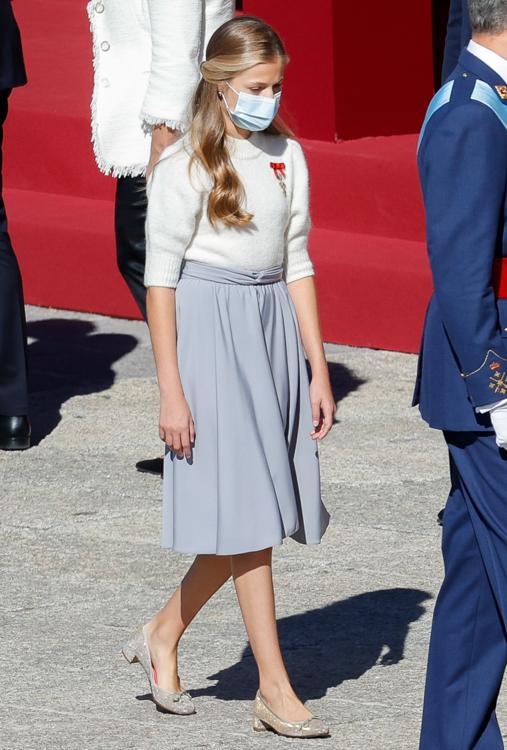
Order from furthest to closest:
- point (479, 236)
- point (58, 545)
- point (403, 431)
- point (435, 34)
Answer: point (435, 34), point (403, 431), point (58, 545), point (479, 236)

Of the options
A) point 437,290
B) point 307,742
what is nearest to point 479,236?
point 437,290

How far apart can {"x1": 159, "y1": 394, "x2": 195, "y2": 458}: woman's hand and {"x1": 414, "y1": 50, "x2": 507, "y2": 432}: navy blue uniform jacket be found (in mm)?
759

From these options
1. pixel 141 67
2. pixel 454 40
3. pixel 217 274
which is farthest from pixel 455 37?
pixel 217 274

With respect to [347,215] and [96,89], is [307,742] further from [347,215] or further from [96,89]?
[347,215]

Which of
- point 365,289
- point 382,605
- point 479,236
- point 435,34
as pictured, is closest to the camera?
point 479,236

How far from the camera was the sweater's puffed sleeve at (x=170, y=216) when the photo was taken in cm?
395

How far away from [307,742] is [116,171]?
2461mm

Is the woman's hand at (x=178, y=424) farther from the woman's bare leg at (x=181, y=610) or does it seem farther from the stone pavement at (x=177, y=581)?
the stone pavement at (x=177, y=581)

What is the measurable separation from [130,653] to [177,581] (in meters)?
0.73

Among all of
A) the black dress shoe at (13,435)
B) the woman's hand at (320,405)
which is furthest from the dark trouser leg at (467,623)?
the black dress shoe at (13,435)

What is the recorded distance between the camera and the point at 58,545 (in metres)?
5.32

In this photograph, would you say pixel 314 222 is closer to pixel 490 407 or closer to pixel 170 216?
pixel 170 216

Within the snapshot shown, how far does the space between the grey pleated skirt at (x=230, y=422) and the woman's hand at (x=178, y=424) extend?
0.12ft

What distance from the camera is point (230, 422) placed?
396 cm
